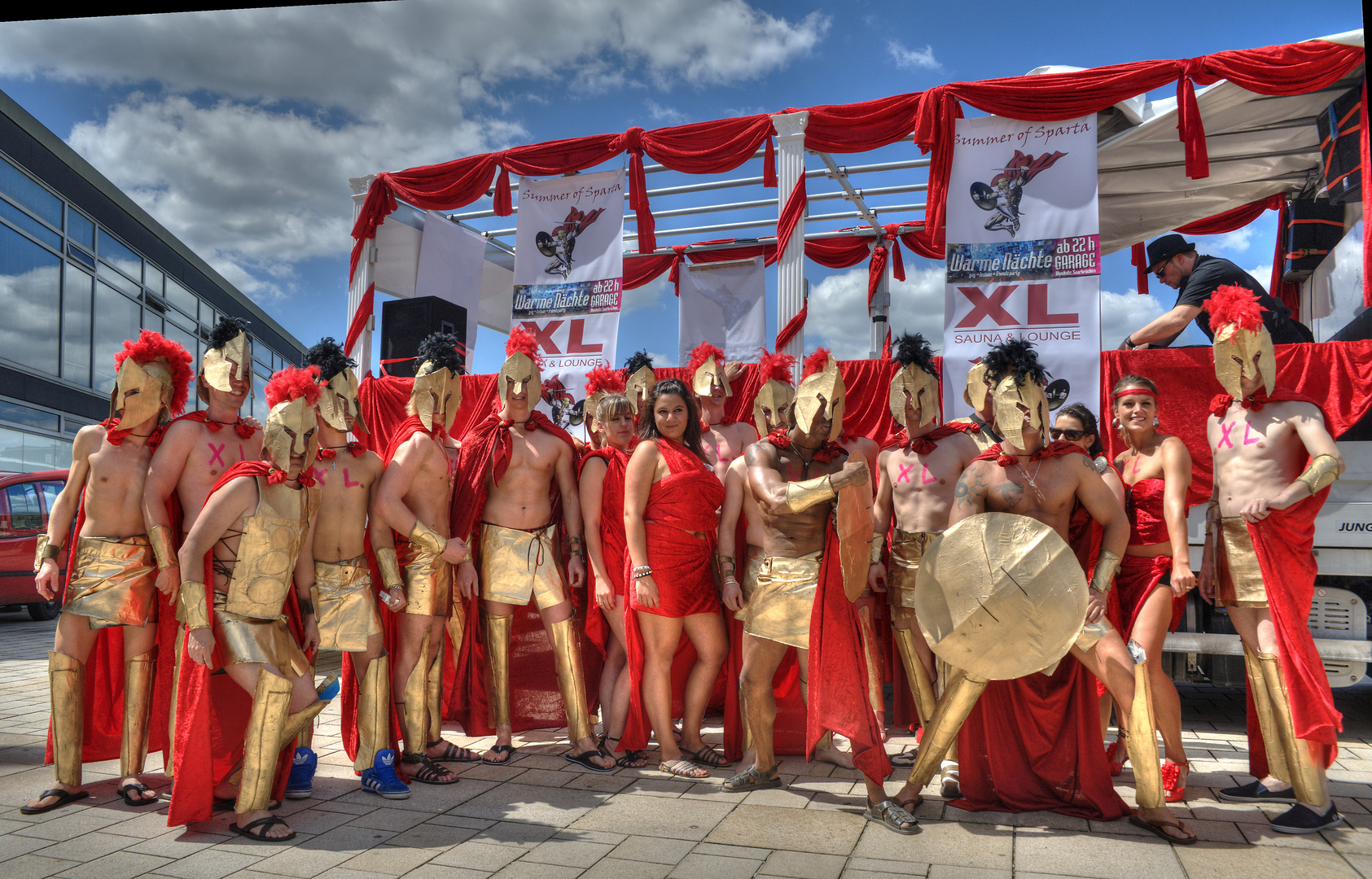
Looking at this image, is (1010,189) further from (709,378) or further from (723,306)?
(723,306)

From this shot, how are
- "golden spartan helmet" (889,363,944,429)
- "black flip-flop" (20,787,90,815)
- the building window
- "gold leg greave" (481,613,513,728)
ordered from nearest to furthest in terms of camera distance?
"black flip-flop" (20,787,90,815) < "golden spartan helmet" (889,363,944,429) < "gold leg greave" (481,613,513,728) < the building window

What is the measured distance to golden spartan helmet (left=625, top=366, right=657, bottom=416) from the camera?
524 centimetres

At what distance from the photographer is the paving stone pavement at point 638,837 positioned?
271 cm

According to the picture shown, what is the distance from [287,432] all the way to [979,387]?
9.07 ft

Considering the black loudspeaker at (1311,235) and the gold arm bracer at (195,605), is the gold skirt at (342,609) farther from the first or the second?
the black loudspeaker at (1311,235)

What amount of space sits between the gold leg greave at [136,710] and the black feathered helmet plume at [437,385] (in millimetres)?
1596

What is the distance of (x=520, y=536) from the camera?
13.8 ft

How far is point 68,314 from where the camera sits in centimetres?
1666

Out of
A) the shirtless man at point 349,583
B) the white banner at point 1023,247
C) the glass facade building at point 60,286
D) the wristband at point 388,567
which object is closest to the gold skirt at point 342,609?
the shirtless man at point 349,583

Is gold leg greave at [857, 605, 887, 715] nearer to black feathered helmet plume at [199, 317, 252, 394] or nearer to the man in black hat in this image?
the man in black hat

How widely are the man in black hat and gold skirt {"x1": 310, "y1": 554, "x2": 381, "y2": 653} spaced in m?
4.59

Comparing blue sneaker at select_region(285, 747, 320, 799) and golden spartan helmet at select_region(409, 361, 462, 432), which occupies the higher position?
golden spartan helmet at select_region(409, 361, 462, 432)

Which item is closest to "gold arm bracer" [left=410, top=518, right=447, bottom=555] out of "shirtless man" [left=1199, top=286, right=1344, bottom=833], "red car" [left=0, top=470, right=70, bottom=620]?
"shirtless man" [left=1199, top=286, right=1344, bottom=833]

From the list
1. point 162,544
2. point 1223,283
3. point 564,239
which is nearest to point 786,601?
point 162,544
